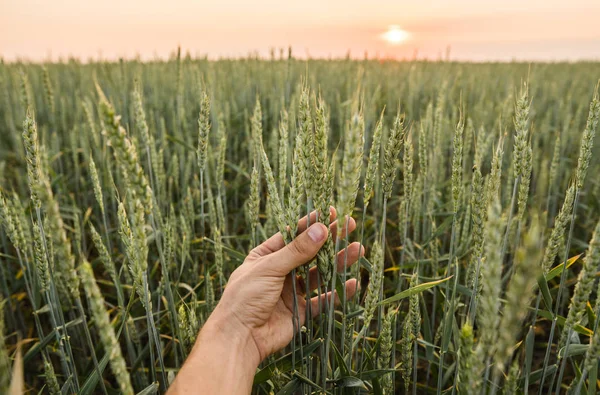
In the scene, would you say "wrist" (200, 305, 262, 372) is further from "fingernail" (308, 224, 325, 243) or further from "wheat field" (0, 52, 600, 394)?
"fingernail" (308, 224, 325, 243)

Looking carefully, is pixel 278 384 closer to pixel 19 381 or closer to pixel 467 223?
pixel 19 381

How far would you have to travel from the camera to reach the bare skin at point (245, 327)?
1.15 metres

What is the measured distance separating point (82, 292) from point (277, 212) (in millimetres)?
1784

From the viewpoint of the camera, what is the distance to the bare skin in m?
1.15

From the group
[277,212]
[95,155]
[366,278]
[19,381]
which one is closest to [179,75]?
[95,155]

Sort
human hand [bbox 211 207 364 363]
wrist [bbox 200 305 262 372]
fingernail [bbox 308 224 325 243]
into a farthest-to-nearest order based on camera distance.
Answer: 1. wrist [bbox 200 305 262 372]
2. human hand [bbox 211 207 364 363]
3. fingernail [bbox 308 224 325 243]

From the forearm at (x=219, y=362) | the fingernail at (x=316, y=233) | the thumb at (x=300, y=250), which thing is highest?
the fingernail at (x=316, y=233)

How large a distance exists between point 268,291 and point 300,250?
27cm

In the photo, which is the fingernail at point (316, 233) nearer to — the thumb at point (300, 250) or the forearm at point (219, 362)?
the thumb at point (300, 250)

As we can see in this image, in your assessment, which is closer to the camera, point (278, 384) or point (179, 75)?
point (278, 384)

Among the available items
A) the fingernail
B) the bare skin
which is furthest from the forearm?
the fingernail

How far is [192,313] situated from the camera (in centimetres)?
134

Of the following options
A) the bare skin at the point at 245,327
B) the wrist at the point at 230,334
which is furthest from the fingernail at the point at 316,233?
the wrist at the point at 230,334

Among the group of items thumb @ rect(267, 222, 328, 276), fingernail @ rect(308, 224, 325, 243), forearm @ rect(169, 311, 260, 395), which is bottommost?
forearm @ rect(169, 311, 260, 395)
